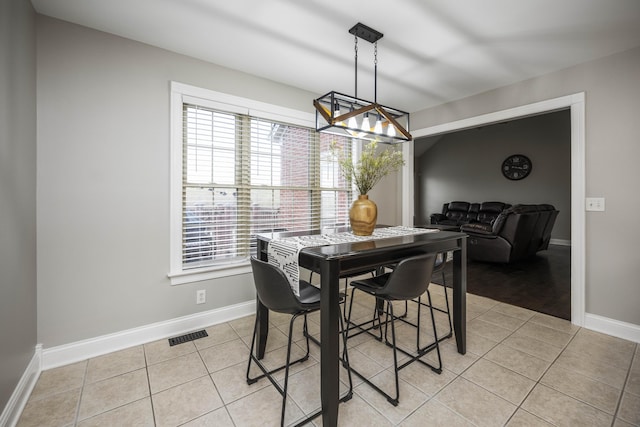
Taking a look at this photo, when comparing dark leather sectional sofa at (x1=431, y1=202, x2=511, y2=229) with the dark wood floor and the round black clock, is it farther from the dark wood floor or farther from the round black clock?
the dark wood floor

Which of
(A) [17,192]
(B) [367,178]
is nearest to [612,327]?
(B) [367,178]

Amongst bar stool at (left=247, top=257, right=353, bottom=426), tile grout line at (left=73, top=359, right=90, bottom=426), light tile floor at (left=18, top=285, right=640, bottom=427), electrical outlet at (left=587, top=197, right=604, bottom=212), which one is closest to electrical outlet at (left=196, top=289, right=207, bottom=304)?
light tile floor at (left=18, top=285, right=640, bottom=427)

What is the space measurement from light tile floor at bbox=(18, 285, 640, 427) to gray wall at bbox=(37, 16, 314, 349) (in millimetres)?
380

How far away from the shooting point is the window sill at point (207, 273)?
2469mm

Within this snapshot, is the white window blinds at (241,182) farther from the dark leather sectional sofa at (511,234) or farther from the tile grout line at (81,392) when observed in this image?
the dark leather sectional sofa at (511,234)

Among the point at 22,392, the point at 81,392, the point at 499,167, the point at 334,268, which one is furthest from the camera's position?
the point at 499,167

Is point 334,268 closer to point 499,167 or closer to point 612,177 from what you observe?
point 612,177

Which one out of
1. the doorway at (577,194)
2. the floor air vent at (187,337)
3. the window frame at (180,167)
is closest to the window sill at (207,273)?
the window frame at (180,167)

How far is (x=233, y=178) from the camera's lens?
9.20ft

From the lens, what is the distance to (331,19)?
2.00 meters

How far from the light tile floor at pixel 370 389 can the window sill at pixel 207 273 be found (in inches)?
20.8

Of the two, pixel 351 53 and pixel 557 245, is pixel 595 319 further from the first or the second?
pixel 557 245

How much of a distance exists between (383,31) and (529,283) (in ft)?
12.5

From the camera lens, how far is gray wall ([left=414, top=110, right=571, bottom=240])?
641 cm
